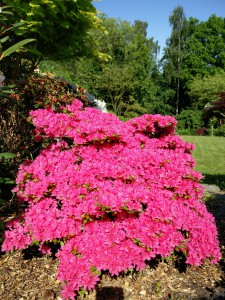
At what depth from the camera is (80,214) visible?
6.82 ft

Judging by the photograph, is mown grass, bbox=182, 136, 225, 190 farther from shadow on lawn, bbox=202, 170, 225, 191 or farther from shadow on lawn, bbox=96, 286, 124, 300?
shadow on lawn, bbox=96, 286, 124, 300

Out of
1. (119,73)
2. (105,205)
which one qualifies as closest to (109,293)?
(105,205)

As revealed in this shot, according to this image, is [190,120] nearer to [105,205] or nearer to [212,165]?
[212,165]

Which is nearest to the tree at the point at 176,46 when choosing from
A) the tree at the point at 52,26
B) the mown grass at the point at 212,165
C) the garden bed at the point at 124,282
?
the mown grass at the point at 212,165

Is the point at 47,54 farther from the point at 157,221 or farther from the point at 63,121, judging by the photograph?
the point at 157,221

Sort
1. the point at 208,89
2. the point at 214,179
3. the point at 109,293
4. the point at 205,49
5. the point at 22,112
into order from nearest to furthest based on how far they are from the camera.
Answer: the point at 109,293
the point at 22,112
the point at 214,179
the point at 208,89
the point at 205,49

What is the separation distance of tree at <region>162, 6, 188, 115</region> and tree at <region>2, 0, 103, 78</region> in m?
24.4

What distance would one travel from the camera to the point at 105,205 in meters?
2.02

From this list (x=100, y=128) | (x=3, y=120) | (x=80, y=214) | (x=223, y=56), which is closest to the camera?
(x=80, y=214)

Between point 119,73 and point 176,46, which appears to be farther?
point 176,46

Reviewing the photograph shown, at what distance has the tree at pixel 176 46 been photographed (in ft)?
101

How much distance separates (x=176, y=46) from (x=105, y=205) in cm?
3311

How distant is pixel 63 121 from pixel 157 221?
1.29m

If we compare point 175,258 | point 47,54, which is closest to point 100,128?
point 175,258
